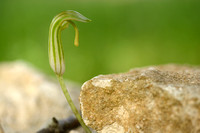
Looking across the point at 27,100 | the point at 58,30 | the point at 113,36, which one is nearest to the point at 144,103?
the point at 58,30

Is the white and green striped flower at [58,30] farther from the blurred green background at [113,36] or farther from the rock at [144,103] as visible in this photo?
the blurred green background at [113,36]

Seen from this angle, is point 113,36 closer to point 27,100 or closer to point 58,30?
point 27,100

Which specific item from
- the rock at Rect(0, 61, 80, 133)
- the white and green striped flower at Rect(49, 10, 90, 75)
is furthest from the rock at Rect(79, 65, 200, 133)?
the rock at Rect(0, 61, 80, 133)

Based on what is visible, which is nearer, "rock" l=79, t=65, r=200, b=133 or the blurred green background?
"rock" l=79, t=65, r=200, b=133

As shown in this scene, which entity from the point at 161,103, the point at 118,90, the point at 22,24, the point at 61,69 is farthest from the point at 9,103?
the point at 22,24

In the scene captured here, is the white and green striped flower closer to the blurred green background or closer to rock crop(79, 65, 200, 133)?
rock crop(79, 65, 200, 133)

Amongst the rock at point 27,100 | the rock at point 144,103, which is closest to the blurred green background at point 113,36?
the rock at point 27,100
